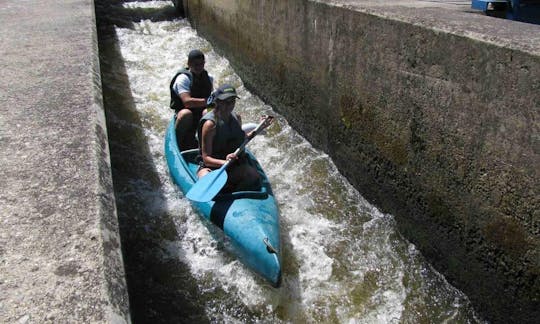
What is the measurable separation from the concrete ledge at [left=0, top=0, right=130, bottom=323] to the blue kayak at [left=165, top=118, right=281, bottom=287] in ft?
4.26

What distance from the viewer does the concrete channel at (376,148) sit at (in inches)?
82.6

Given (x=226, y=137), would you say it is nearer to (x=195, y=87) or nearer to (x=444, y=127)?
(x=195, y=87)

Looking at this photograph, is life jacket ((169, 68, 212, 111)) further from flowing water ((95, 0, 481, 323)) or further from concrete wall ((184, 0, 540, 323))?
concrete wall ((184, 0, 540, 323))

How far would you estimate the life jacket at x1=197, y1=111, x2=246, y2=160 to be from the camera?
14.4 feet

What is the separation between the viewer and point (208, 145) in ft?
14.3

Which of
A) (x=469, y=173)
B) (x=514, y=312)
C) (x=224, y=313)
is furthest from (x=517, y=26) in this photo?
(x=224, y=313)

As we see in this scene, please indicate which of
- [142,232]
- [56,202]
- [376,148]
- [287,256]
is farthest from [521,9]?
[56,202]

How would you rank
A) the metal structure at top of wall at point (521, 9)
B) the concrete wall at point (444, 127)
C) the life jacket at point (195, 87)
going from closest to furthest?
the concrete wall at point (444, 127) → the metal structure at top of wall at point (521, 9) → the life jacket at point (195, 87)

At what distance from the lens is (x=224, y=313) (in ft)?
11.9

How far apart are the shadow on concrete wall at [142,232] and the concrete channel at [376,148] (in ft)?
4.39

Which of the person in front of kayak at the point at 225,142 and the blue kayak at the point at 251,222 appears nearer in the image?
the blue kayak at the point at 251,222

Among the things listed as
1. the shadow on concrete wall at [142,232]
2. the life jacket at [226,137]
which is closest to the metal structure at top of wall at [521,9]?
the life jacket at [226,137]

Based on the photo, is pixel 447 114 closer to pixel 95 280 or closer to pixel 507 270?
pixel 507 270

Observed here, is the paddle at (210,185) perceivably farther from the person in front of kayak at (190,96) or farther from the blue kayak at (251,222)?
the person in front of kayak at (190,96)
